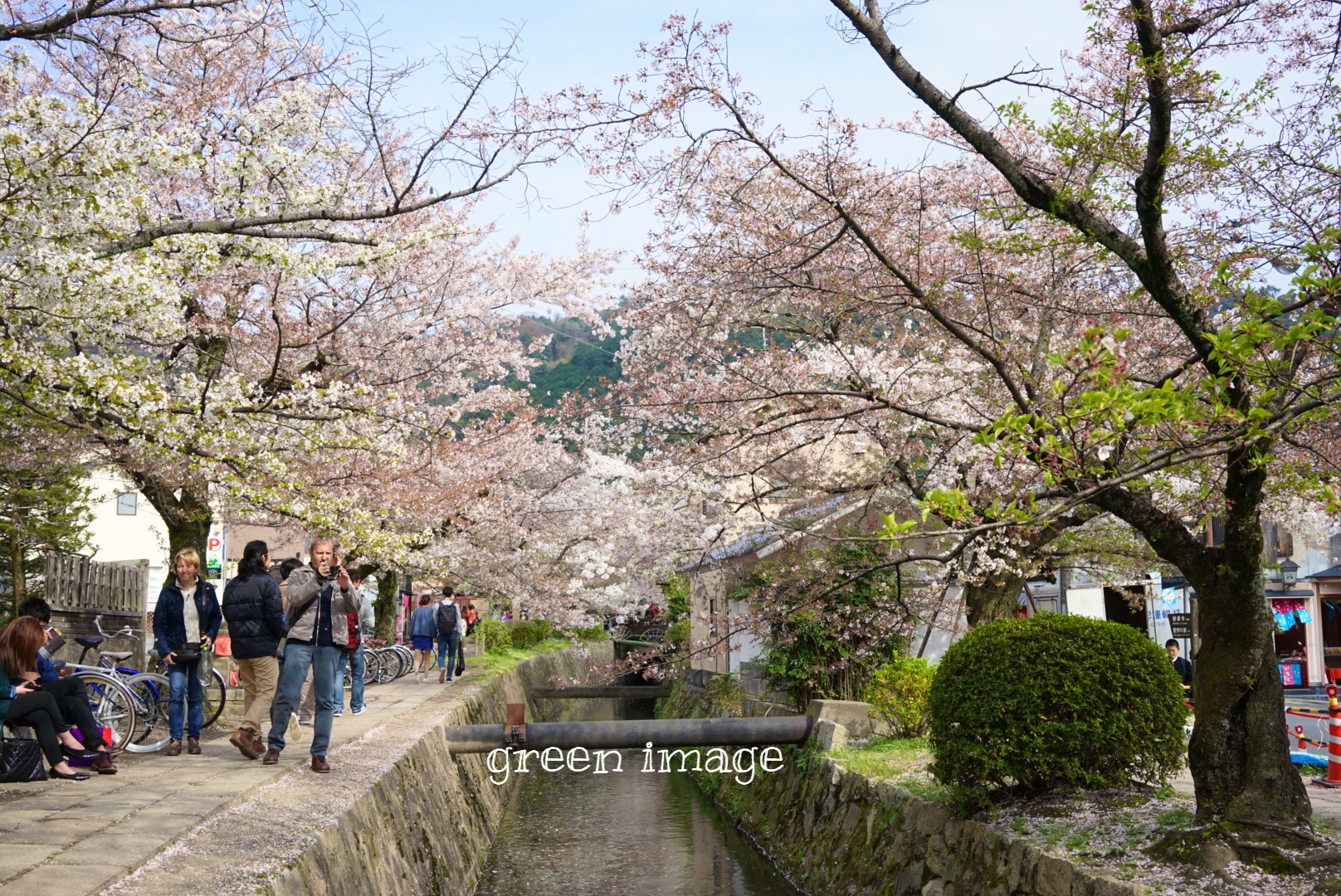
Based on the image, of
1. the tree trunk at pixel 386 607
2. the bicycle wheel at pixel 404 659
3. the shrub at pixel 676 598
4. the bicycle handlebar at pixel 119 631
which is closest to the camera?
the bicycle handlebar at pixel 119 631

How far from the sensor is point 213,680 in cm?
1458

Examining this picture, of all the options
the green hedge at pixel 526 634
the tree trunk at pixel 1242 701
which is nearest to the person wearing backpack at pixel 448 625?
the green hedge at pixel 526 634

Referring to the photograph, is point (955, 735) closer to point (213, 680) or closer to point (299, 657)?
point (299, 657)

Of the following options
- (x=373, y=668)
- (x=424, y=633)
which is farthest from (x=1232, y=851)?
(x=424, y=633)

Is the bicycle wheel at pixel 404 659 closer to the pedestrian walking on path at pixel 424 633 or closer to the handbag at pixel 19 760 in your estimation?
the pedestrian walking on path at pixel 424 633

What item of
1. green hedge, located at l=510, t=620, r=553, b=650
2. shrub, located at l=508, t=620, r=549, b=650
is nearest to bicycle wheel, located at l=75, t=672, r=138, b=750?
shrub, located at l=508, t=620, r=549, b=650

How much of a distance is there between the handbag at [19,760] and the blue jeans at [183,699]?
171 centimetres

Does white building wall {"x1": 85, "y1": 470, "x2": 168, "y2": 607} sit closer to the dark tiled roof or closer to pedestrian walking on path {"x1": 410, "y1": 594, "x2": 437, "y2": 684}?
pedestrian walking on path {"x1": 410, "y1": 594, "x2": 437, "y2": 684}

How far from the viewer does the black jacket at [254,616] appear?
29.9ft

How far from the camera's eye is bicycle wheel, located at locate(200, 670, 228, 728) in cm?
1031

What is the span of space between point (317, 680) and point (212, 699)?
6.23 metres

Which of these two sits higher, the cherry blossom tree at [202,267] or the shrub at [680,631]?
the cherry blossom tree at [202,267]

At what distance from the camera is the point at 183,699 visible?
32.4 feet

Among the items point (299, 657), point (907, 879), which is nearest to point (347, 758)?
point (299, 657)
